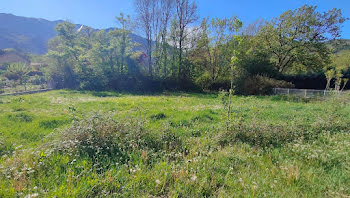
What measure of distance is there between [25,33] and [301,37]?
14338cm

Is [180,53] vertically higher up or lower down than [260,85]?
higher up

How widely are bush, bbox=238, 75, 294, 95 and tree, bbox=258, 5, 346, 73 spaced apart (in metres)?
6.44

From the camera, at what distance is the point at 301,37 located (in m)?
17.1

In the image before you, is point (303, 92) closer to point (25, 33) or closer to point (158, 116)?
point (158, 116)

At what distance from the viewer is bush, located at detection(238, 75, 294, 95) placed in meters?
14.3

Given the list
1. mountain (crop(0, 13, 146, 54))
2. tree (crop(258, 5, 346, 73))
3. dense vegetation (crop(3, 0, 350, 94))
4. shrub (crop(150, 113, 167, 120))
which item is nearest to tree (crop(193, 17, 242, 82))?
dense vegetation (crop(3, 0, 350, 94))

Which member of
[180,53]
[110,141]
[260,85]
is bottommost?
[110,141]

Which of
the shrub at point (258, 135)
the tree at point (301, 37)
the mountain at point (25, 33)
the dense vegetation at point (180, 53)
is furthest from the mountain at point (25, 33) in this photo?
the shrub at point (258, 135)

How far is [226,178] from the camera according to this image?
7.02ft

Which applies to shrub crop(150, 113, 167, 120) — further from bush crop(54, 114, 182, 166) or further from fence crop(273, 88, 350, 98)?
fence crop(273, 88, 350, 98)

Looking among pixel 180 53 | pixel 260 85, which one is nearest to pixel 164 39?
pixel 180 53

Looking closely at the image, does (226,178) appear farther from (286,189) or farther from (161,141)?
(161,141)

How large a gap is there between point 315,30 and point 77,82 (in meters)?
29.4

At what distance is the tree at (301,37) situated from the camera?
16.3 meters
